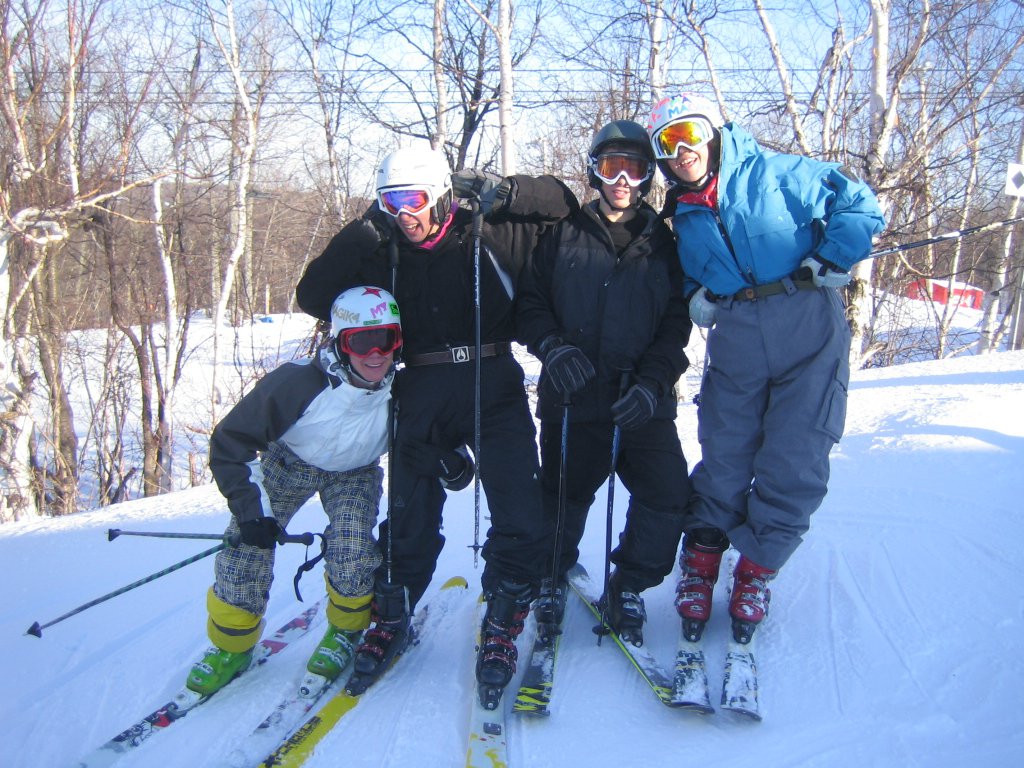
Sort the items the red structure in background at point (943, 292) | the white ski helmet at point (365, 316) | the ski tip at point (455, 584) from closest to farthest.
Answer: the white ski helmet at point (365, 316), the ski tip at point (455, 584), the red structure in background at point (943, 292)

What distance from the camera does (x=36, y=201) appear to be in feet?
29.3

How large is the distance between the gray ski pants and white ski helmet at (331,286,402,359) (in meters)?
1.17

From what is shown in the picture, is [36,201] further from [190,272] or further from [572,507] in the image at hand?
[572,507]

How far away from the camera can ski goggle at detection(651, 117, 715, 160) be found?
2449 mm

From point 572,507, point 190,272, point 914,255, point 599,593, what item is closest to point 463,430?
point 572,507

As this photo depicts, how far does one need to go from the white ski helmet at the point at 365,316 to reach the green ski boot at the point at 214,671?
1.19m

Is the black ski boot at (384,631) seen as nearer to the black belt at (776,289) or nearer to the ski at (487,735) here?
the ski at (487,735)

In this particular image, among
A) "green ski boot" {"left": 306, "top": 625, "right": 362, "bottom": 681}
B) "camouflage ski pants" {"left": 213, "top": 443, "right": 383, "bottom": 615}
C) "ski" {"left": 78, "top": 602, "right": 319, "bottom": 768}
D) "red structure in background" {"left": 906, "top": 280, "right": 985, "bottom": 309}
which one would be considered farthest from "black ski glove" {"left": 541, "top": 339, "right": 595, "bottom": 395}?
"red structure in background" {"left": 906, "top": 280, "right": 985, "bottom": 309}

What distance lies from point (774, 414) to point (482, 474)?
106 cm

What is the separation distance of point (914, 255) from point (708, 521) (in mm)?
17100

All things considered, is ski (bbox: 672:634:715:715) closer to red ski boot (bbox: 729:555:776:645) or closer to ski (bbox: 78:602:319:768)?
red ski boot (bbox: 729:555:776:645)

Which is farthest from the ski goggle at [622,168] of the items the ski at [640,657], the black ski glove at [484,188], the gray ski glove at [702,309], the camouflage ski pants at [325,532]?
the ski at [640,657]

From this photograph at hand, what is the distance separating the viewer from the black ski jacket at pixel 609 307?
2541 millimetres

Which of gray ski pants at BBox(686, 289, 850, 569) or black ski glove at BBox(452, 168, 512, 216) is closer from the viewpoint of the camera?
gray ski pants at BBox(686, 289, 850, 569)
